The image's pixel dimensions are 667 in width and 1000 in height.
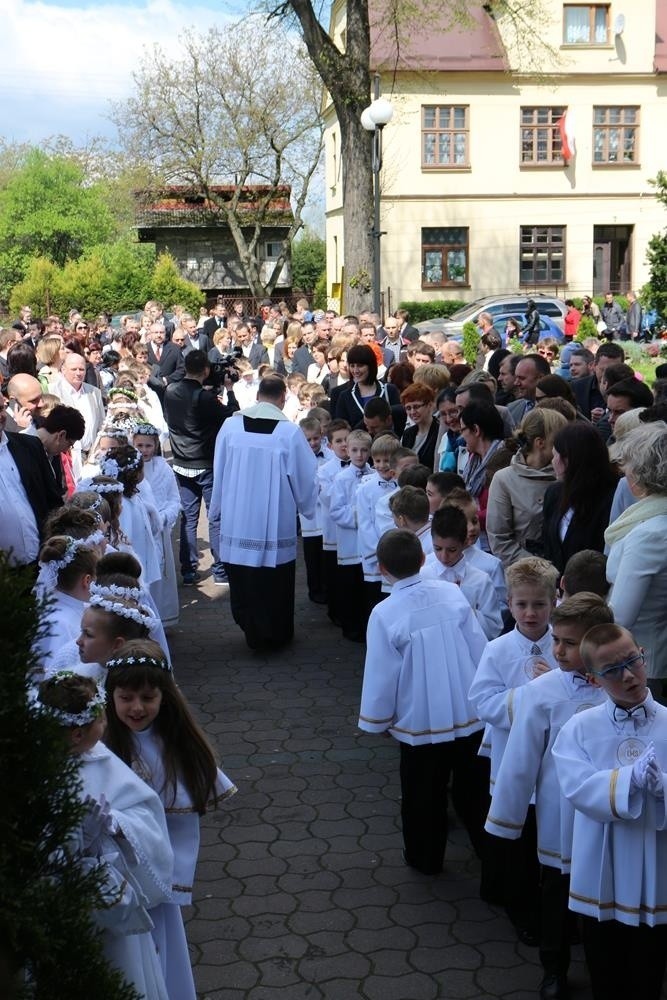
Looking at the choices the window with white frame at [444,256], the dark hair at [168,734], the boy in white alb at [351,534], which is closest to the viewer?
the dark hair at [168,734]

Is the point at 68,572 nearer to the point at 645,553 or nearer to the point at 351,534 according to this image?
the point at 645,553

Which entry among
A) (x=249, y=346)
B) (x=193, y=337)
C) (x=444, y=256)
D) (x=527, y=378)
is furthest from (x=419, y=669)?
(x=444, y=256)

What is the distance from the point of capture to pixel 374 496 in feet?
26.1

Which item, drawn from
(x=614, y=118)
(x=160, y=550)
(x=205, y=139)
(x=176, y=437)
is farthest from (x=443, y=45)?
(x=160, y=550)

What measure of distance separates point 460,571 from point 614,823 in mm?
2137

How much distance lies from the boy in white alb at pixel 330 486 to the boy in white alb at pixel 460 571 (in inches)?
133

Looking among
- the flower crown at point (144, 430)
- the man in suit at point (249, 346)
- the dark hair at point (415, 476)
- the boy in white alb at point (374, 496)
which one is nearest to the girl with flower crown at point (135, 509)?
the flower crown at point (144, 430)

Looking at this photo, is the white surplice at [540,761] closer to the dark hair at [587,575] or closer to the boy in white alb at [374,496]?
the dark hair at [587,575]

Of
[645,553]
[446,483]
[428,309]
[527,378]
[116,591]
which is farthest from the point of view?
[428,309]

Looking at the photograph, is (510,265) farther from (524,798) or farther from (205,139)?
(524,798)

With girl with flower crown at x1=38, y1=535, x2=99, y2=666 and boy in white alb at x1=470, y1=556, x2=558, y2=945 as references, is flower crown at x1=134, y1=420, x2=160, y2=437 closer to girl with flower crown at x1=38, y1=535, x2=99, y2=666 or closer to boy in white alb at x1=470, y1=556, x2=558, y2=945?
girl with flower crown at x1=38, y1=535, x2=99, y2=666

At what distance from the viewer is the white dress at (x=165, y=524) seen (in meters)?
8.12

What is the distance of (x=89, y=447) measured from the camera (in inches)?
418

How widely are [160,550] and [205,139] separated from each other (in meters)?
42.2
